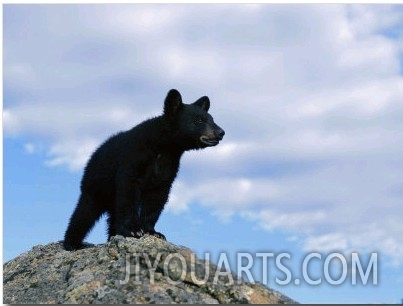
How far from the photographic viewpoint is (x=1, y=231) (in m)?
8.98

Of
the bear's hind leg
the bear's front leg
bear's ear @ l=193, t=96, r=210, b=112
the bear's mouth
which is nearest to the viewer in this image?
the bear's front leg

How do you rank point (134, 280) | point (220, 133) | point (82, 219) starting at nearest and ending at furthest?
point (134, 280)
point (220, 133)
point (82, 219)

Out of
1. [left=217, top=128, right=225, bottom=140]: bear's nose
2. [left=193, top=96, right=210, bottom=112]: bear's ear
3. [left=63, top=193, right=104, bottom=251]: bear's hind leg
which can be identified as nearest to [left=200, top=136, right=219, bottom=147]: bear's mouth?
[left=217, top=128, right=225, bottom=140]: bear's nose

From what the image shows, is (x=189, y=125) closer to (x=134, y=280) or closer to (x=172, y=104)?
(x=172, y=104)

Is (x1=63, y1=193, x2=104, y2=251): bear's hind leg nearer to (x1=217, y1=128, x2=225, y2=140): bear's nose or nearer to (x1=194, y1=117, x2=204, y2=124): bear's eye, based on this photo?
(x1=194, y1=117, x2=204, y2=124): bear's eye

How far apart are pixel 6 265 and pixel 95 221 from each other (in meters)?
2.13

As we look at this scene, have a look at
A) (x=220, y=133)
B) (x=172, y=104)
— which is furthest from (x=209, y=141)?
(x=172, y=104)

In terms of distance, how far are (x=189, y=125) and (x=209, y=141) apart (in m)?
0.46

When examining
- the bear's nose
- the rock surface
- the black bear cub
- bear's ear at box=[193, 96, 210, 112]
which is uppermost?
bear's ear at box=[193, 96, 210, 112]

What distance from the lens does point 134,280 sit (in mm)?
7012

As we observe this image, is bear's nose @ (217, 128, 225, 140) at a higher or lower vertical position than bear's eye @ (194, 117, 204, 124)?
lower

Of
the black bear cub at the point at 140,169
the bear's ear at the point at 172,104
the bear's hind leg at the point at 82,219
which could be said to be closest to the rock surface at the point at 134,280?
the black bear cub at the point at 140,169

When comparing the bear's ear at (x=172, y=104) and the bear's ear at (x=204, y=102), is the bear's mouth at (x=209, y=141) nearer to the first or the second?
the bear's ear at (x=172, y=104)

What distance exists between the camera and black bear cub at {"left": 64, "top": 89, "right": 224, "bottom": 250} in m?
10.6
